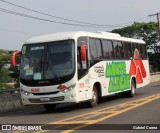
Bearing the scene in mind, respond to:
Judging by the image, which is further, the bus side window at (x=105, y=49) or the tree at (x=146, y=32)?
the tree at (x=146, y=32)

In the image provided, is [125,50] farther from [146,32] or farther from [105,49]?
[146,32]

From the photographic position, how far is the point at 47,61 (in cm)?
1673

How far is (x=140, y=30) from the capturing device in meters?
91.1

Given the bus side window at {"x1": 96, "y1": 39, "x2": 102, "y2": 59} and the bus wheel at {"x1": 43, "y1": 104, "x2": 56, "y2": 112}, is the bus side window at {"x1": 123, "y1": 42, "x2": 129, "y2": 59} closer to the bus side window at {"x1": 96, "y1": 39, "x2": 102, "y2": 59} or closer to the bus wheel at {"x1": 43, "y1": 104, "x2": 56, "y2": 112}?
the bus side window at {"x1": 96, "y1": 39, "x2": 102, "y2": 59}

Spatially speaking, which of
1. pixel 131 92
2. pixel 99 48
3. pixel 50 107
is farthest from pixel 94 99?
pixel 131 92

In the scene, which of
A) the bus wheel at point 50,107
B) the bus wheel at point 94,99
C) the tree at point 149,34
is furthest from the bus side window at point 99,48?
the tree at point 149,34

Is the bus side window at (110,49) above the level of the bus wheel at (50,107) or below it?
above

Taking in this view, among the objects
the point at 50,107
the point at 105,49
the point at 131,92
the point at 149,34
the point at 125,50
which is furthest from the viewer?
the point at 149,34

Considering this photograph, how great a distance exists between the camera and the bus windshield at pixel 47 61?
16547 millimetres

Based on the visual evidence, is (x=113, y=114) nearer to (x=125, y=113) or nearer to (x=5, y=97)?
(x=125, y=113)

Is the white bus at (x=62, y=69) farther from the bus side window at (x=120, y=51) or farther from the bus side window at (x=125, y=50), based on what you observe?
the bus side window at (x=125, y=50)

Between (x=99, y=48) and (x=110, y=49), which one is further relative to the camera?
(x=110, y=49)

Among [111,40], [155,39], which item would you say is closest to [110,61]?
[111,40]

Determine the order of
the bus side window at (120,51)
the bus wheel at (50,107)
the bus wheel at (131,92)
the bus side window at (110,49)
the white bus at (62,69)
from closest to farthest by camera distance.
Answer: the white bus at (62,69), the bus wheel at (50,107), the bus side window at (110,49), the bus side window at (120,51), the bus wheel at (131,92)
